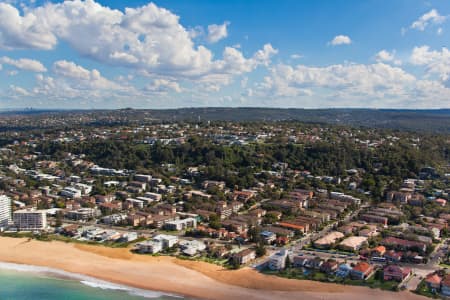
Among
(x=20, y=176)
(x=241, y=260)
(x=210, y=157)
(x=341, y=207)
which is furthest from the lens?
(x=210, y=157)

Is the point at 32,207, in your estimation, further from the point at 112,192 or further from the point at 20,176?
the point at 20,176

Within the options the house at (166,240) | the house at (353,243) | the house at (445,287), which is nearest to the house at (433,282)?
the house at (445,287)

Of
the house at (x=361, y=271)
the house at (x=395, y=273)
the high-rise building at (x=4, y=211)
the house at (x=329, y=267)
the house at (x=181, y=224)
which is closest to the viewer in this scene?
the house at (x=395, y=273)

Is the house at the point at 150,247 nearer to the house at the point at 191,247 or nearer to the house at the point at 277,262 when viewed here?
the house at the point at 191,247

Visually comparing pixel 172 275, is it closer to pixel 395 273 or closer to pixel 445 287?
pixel 395 273

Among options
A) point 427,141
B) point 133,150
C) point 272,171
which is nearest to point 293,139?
point 272,171

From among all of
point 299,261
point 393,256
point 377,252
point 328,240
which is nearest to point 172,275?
point 299,261
